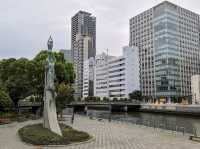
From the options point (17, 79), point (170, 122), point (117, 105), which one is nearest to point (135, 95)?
point (117, 105)

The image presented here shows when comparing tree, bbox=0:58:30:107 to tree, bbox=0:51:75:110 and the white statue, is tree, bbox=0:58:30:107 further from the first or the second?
the white statue

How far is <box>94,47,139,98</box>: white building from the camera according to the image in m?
151

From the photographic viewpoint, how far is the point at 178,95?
5901 inches

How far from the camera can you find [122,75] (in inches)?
6073

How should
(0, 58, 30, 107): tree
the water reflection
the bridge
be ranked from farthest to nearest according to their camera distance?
1. the bridge
2. (0, 58, 30, 107): tree
3. the water reflection

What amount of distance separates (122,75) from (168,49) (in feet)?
96.5

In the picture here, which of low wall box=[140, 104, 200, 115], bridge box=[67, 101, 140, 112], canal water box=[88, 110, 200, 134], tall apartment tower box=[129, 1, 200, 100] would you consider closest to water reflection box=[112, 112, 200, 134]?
canal water box=[88, 110, 200, 134]

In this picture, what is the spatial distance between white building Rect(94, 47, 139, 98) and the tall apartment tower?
13.5 meters

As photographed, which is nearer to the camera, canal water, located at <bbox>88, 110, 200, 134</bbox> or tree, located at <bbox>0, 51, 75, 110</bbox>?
canal water, located at <bbox>88, 110, 200, 134</bbox>

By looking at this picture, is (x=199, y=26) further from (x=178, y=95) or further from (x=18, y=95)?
(x=18, y=95)

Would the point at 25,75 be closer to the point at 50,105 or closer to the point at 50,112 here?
the point at 50,105

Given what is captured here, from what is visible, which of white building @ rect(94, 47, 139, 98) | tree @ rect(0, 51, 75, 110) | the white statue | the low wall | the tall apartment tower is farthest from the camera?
the tall apartment tower

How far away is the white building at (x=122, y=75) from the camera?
495ft

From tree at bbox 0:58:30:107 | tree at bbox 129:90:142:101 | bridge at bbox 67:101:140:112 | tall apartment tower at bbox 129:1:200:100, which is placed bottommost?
bridge at bbox 67:101:140:112
